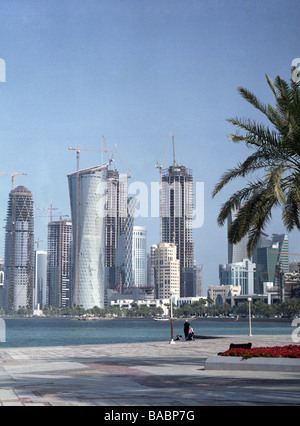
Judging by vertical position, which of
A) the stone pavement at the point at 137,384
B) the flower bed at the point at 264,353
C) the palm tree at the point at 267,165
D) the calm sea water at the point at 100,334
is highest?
the palm tree at the point at 267,165

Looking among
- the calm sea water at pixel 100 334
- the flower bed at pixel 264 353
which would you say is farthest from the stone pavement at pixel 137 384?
the calm sea water at pixel 100 334

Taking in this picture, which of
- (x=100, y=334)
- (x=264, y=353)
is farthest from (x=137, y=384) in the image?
(x=100, y=334)

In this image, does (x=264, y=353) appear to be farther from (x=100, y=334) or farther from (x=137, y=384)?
(x=100, y=334)

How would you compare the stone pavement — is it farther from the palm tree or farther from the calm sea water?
the calm sea water

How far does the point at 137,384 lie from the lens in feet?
49.6

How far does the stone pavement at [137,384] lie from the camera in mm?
12000

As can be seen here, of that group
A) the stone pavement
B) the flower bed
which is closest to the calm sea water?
the stone pavement

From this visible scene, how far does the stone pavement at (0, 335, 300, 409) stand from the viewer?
39.4 feet

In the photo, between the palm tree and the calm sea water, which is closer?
the palm tree

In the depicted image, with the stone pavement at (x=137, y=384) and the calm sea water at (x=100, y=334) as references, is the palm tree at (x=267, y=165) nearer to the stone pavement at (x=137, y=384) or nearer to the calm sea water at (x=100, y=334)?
the stone pavement at (x=137, y=384)

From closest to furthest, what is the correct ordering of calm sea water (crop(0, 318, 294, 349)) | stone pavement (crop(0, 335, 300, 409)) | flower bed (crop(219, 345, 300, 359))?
stone pavement (crop(0, 335, 300, 409)) → flower bed (crop(219, 345, 300, 359)) → calm sea water (crop(0, 318, 294, 349))

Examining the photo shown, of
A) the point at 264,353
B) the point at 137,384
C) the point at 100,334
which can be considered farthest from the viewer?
the point at 100,334
